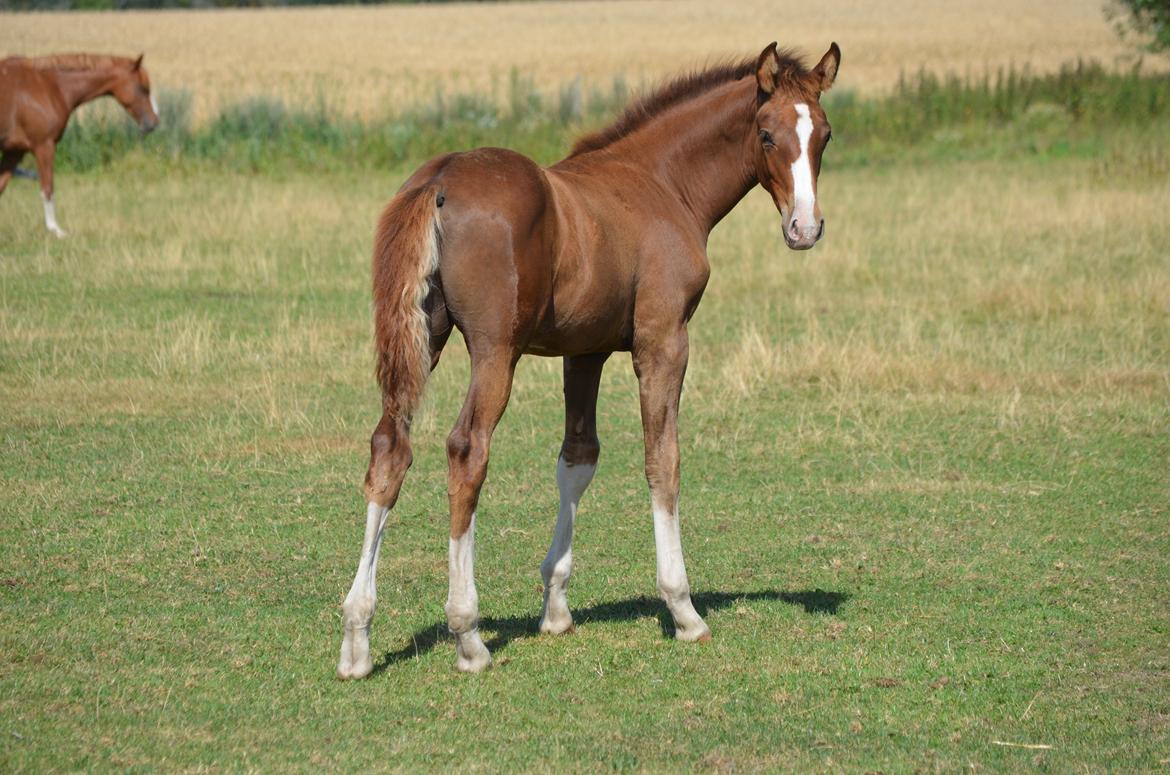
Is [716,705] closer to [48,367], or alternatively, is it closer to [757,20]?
[48,367]

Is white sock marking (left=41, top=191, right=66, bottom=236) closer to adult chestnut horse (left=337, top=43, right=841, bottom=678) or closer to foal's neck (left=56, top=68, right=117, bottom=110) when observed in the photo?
foal's neck (left=56, top=68, right=117, bottom=110)

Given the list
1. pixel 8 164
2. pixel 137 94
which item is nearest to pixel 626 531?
pixel 8 164

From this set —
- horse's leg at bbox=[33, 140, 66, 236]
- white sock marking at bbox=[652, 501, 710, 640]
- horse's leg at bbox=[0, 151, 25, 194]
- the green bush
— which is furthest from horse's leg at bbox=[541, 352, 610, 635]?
the green bush

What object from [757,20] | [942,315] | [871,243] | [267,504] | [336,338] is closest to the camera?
[267,504]

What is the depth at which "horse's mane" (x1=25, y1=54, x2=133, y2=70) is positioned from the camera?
1708 cm

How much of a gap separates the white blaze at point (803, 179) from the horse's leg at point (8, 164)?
43.8 ft

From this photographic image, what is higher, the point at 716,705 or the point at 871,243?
the point at 716,705

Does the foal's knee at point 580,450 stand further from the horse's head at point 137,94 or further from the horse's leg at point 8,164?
the horse's head at point 137,94

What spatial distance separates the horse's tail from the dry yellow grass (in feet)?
70.4

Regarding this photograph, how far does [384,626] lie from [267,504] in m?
2.04

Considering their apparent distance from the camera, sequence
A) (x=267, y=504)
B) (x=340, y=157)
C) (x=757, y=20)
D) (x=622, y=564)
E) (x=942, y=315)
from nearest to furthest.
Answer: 1. (x=622, y=564)
2. (x=267, y=504)
3. (x=942, y=315)
4. (x=340, y=157)
5. (x=757, y=20)

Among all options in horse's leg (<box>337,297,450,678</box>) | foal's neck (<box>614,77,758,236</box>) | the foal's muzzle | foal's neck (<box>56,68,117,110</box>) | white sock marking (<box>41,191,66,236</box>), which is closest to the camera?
horse's leg (<box>337,297,450,678</box>)

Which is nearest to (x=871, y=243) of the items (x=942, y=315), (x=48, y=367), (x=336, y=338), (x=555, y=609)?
(x=942, y=315)

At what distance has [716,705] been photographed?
5141 millimetres
